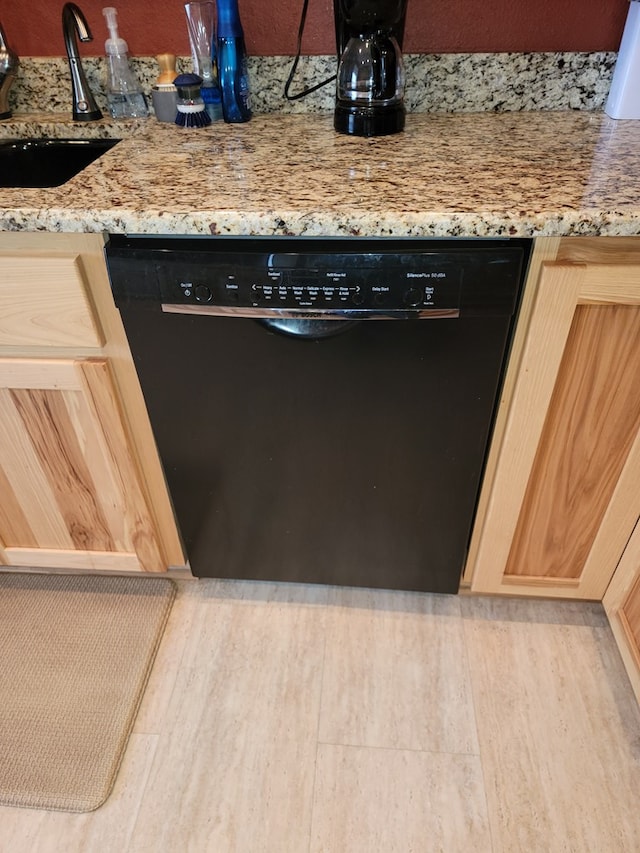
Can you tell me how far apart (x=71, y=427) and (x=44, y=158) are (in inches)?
26.6

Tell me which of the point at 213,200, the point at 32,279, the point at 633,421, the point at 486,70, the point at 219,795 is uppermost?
the point at 486,70

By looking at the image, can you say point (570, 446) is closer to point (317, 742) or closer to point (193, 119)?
point (317, 742)

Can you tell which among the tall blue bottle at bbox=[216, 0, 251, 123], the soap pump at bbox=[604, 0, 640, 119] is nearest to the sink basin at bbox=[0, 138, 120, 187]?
the tall blue bottle at bbox=[216, 0, 251, 123]

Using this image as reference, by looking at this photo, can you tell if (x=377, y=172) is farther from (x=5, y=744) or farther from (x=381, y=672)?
(x=5, y=744)

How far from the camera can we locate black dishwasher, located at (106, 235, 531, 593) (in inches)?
35.9

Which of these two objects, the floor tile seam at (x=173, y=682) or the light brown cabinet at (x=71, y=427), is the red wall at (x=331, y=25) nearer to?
the light brown cabinet at (x=71, y=427)

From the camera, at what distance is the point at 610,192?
3.05ft

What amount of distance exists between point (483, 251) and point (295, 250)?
280 millimetres

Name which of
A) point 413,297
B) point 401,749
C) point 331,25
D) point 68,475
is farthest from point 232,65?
point 401,749

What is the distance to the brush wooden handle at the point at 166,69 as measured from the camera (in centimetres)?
129

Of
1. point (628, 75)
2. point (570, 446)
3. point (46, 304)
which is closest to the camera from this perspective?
point (46, 304)

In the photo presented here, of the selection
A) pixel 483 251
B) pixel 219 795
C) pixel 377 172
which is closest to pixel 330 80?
pixel 377 172

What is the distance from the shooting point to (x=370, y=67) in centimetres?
111

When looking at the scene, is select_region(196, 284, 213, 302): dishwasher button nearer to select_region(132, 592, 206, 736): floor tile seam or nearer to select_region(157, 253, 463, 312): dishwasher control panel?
select_region(157, 253, 463, 312): dishwasher control panel
